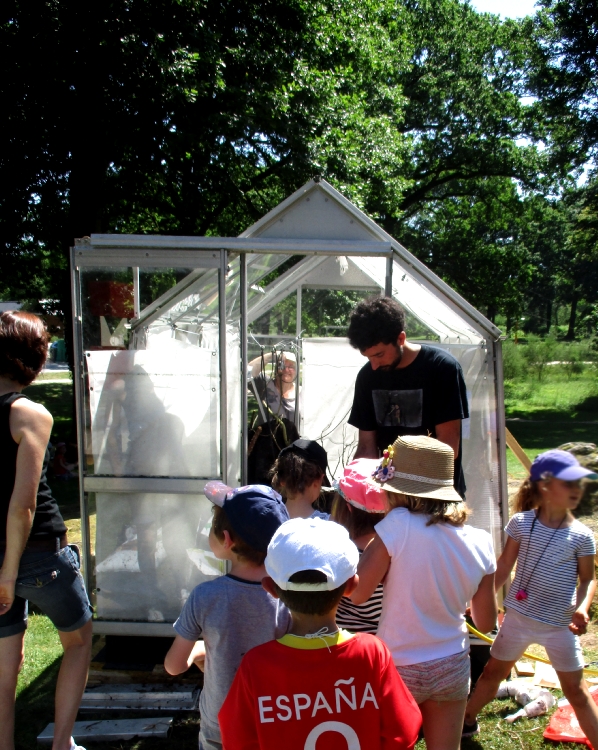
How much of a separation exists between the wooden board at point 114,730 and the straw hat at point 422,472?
1.84 metres

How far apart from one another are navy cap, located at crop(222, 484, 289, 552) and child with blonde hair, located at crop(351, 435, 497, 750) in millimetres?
342

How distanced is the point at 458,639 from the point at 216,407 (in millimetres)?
1849

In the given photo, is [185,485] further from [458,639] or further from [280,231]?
[458,639]

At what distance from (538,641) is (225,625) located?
1.56 metres

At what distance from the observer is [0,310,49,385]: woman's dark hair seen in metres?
2.52

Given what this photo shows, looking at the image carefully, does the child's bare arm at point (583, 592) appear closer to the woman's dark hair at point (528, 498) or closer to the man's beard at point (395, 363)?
the woman's dark hair at point (528, 498)

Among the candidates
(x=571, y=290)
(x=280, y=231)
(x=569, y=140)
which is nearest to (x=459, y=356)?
(x=280, y=231)

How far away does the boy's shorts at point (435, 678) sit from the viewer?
7.02 feet

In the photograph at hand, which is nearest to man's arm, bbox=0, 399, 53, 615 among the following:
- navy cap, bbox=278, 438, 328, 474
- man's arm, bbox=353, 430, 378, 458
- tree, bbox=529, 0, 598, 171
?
navy cap, bbox=278, 438, 328, 474

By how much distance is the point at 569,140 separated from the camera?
704 inches

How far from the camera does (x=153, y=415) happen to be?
356cm

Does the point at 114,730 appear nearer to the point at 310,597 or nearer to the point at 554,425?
the point at 310,597

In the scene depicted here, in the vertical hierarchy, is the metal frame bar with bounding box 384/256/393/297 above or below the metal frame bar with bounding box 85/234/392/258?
below

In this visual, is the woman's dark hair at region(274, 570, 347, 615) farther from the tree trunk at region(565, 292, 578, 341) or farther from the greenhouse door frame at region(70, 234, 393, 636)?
the tree trunk at region(565, 292, 578, 341)
